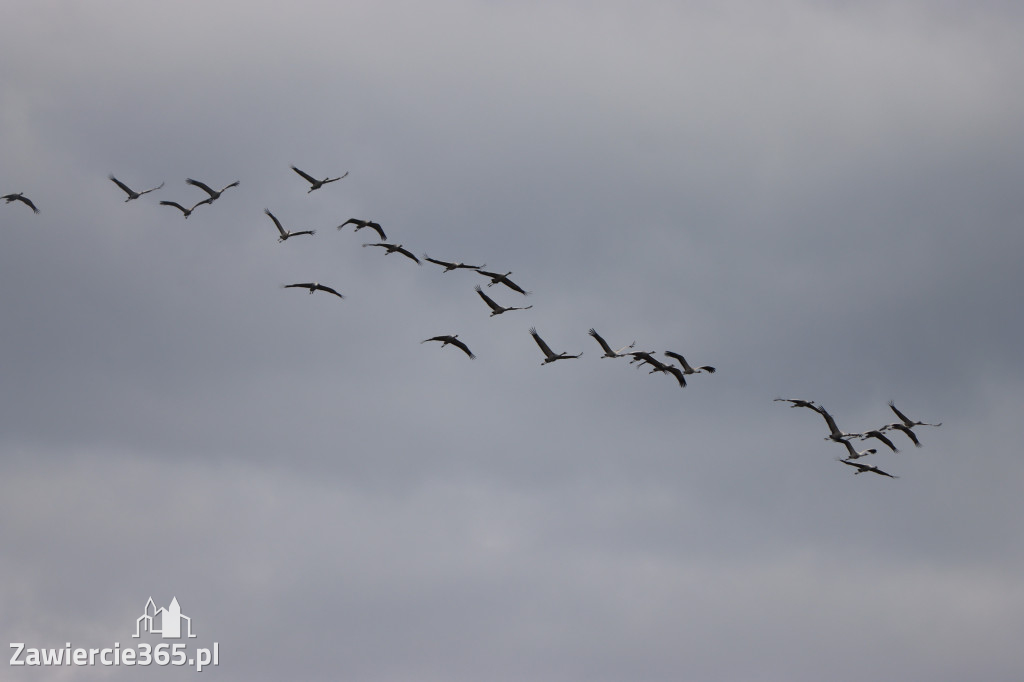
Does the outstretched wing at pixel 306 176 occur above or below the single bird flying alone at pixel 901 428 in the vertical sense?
above

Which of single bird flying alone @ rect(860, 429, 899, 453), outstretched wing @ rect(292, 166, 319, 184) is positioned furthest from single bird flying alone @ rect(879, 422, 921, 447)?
outstretched wing @ rect(292, 166, 319, 184)

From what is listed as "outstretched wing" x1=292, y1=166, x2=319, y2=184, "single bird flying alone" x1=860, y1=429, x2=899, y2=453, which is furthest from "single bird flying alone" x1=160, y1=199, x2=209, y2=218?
"single bird flying alone" x1=860, y1=429, x2=899, y2=453

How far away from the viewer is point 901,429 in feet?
384

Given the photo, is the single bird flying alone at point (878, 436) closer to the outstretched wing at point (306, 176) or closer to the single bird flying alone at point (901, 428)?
the single bird flying alone at point (901, 428)

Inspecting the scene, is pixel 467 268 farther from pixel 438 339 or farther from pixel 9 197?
pixel 9 197

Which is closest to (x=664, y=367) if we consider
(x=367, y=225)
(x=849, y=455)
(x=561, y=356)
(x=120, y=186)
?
(x=561, y=356)

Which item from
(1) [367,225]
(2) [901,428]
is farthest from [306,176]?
(2) [901,428]

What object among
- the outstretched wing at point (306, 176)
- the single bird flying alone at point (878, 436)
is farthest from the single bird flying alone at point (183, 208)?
the single bird flying alone at point (878, 436)

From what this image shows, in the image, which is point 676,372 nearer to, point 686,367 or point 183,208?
point 686,367

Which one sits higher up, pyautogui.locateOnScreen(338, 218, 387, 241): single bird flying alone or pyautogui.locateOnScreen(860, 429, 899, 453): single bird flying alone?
pyautogui.locateOnScreen(338, 218, 387, 241): single bird flying alone

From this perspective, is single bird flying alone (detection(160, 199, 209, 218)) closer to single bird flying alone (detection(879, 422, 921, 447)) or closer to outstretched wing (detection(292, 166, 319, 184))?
outstretched wing (detection(292, 166, 319, 184))

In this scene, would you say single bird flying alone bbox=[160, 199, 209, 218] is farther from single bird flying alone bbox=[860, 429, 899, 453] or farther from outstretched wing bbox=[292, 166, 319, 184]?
single bird flying alone bbox=[860, 429, 899, 453]

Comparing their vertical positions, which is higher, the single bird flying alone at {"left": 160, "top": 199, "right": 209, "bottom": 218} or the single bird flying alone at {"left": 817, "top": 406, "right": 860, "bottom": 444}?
the single bird flying alone at {"left": 160, "top": 199, "right": 209, "bottom": 218}

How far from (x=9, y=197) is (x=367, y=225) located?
3554 centimetres
